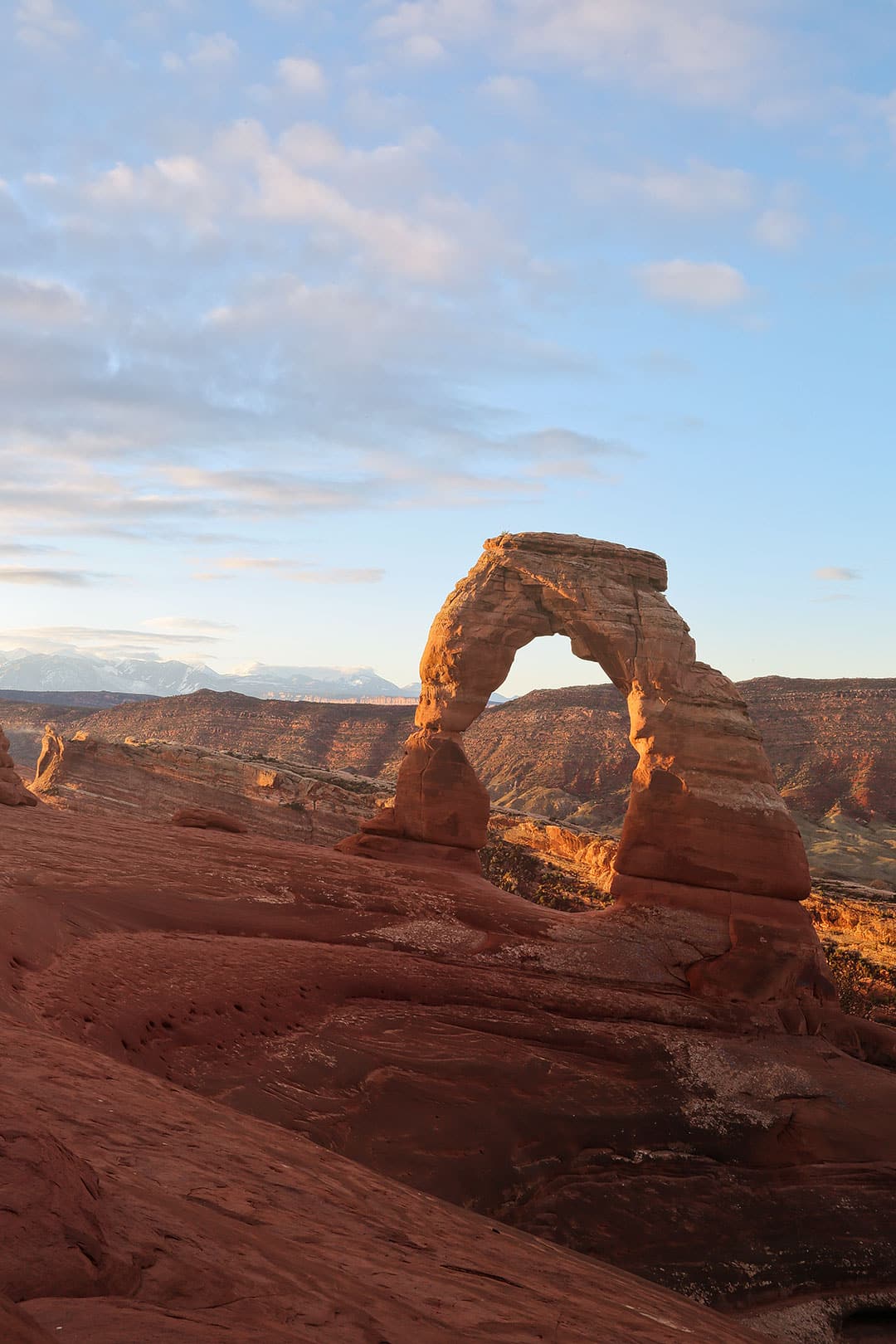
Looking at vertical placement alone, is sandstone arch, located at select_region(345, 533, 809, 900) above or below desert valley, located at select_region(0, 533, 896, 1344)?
above

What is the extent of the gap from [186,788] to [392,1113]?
2800 centimetres

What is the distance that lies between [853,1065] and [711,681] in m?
8.18

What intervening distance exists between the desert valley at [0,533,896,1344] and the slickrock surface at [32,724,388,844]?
1380 centimetres

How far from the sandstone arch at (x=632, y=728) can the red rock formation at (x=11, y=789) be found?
7.89m

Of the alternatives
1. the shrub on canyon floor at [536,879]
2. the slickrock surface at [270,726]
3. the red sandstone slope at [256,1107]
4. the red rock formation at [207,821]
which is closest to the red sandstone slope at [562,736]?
the slickrock surface at [270,726]

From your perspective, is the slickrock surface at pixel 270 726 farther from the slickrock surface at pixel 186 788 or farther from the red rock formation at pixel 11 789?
the red rock formation at pixel 11 789

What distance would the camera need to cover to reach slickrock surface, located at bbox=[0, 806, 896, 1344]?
4.94 metres

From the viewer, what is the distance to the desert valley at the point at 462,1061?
205 inches

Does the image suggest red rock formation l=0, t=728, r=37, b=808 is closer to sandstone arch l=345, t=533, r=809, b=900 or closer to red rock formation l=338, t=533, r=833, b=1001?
red rock formation l=338, t=533, r=833, b=1001

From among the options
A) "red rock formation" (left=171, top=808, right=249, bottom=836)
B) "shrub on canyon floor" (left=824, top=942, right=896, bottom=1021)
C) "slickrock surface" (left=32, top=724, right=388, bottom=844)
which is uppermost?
"red rock formation" (left=171, top=808, right=249, bottom=836)

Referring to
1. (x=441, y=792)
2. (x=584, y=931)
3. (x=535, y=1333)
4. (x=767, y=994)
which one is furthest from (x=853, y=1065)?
(x=535, y=1333)

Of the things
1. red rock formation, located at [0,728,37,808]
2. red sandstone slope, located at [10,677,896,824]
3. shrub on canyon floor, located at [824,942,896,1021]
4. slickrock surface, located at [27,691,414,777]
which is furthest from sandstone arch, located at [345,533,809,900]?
slickrock surface, located at [27,691,414,777]

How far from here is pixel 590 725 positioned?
8319 centimetres

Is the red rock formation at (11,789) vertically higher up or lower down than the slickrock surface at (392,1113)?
higher up
